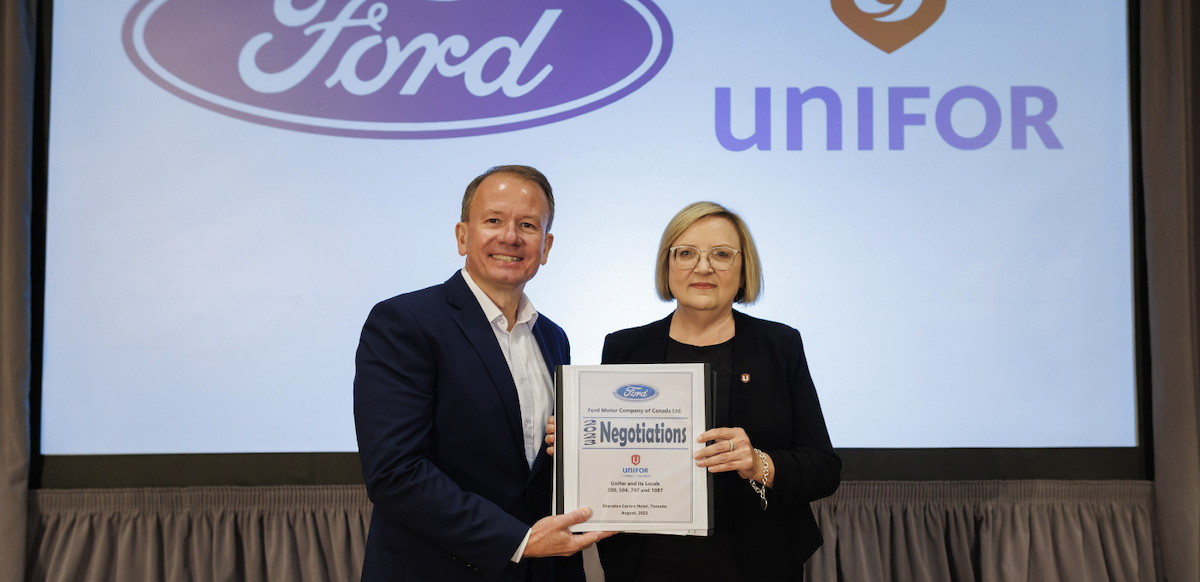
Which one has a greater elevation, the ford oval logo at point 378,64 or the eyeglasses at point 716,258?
the ford oval logo at point 378,64

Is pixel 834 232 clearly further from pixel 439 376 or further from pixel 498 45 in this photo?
pixel 439 376

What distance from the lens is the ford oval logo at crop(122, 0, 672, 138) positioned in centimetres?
303

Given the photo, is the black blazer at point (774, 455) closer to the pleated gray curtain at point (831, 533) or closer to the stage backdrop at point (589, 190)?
the stage backdrop at point (589, 190)

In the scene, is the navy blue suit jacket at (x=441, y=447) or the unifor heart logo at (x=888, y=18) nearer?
the navy blue suit jacket at (x=441, y=447)

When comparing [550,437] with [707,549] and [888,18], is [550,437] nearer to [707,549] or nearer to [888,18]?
[707,549]

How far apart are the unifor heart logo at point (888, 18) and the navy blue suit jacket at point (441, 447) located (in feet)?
6.79

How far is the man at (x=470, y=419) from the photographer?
5.75 feet

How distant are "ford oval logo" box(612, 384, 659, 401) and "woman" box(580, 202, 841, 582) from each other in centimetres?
16

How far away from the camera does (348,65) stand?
3045 mm

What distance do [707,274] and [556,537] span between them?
29.7 inches

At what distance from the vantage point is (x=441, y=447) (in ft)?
6.08

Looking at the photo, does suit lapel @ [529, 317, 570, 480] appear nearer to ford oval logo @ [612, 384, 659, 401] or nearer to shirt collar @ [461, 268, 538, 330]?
shirt collar @ [461, 268, 538, 330]

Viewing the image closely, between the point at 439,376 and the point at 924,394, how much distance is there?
1.98 meters

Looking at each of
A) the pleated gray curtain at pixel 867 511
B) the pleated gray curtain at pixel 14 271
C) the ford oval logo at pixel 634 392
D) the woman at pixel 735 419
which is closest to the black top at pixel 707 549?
the woman at pixel 735 419
